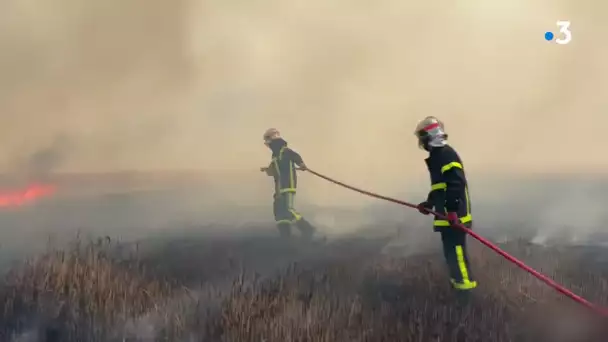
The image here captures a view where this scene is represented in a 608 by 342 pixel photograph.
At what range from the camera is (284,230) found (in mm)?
1954

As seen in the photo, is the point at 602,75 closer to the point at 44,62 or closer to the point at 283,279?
the point at 283,279

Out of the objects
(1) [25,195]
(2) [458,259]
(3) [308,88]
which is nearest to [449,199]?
(2) [458,259]

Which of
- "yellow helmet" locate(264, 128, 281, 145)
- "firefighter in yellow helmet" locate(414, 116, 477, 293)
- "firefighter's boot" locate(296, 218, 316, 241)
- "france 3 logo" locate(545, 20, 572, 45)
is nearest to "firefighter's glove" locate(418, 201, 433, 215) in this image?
"firefighter in yellow helmet" locate(414, 116, 477, 293)

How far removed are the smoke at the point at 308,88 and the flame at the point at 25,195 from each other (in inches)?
2.8

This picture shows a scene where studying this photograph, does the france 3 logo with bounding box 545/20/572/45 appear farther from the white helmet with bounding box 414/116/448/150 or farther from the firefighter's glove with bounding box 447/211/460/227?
the firefighter's glove with bounding box 447/211/460/227

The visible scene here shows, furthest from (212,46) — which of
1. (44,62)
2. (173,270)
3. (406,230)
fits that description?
(406,230)

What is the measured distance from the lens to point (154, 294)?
1829 mm

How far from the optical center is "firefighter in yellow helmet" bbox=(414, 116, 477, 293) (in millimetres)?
1906

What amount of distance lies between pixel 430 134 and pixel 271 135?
526 millimetres

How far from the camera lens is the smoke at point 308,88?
1916 millimetres

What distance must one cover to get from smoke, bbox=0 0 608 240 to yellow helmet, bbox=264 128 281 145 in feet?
0.07

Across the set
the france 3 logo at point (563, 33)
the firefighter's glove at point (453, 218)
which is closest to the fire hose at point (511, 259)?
the firefighter's glove at point (453, 218)

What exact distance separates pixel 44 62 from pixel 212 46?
54 cm

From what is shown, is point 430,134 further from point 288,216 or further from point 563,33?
point 563,33
